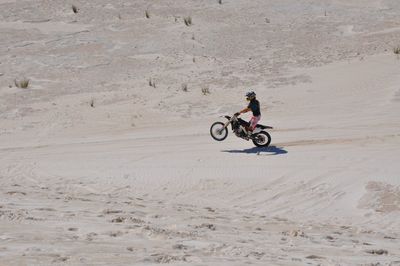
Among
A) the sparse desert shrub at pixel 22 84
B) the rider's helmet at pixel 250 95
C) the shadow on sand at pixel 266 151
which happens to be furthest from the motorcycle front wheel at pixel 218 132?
the sparse desert shrub at pixel 22 84

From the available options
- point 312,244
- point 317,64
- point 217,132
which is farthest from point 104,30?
point 312,244

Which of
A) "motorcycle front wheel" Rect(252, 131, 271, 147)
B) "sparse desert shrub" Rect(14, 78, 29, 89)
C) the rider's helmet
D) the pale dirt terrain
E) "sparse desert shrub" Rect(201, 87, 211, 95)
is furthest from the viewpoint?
"sparse desert shrub" Rect(14, 78, 29, 89)

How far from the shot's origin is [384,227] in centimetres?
976

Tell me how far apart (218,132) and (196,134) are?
46.7 inches

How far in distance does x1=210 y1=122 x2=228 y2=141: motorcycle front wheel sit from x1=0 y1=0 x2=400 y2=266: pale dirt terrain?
212 mm

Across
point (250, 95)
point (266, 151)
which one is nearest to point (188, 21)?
point (250, 95)

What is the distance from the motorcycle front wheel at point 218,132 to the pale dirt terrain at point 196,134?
212 millimetres

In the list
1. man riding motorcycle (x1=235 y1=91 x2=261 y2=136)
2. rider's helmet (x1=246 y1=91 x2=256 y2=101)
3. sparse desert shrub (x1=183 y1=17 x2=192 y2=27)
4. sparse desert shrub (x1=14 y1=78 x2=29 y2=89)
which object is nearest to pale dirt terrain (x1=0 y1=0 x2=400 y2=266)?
sparse desert shrub (x1=14 y1=78 x2=29 y2=89)

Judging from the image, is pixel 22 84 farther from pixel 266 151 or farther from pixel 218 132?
pixel 266 151

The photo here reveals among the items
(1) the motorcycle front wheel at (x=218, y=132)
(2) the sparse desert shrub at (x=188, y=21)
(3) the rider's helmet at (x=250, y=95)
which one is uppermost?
(2) the sparse desert shrub at (x=188, y=21)

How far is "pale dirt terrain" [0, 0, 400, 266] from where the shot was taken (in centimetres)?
712

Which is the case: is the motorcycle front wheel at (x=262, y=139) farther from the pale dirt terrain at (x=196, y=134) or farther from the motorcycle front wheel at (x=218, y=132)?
the motorcycle front wheel at (x=218, y=132)

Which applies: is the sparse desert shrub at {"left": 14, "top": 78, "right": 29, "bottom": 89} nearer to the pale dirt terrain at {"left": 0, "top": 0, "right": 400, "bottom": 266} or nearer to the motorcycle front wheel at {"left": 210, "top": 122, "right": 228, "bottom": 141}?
the pale dirt terrain at {"left": 0, "top": 0, "right": 400, "bottom": 266}

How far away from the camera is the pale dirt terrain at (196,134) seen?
712 centimetres
